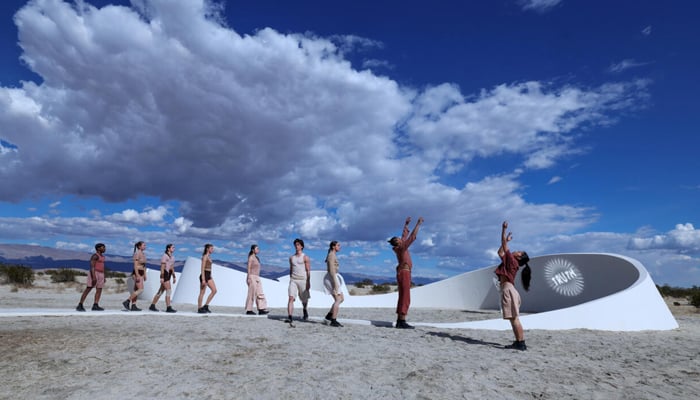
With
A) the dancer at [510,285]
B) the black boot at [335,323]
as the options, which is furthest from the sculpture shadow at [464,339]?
the black boot at [335,323]

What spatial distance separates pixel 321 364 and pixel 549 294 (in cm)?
1327

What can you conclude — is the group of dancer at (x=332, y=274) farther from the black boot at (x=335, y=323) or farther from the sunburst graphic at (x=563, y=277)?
the sunburst graphic at (x=563, y=277)

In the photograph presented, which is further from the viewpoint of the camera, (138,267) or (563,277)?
(563,277)

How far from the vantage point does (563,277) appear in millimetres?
15312

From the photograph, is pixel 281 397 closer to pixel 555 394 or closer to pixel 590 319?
pixel 555 394

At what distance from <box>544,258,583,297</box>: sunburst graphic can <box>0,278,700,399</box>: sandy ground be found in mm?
6976

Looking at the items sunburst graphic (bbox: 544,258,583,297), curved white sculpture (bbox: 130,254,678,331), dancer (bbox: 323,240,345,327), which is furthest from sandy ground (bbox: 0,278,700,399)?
sunburst graphic (bbox: 544,258,583,297)

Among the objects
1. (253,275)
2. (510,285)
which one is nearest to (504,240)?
(510,285)

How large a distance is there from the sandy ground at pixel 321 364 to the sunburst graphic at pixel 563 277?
6.98 metres

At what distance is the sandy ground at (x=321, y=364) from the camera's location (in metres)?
3.94

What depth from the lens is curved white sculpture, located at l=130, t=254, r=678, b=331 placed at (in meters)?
9.06

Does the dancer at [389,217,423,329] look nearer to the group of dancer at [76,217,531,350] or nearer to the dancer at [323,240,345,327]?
the group of dancer at [76,217,531,350]

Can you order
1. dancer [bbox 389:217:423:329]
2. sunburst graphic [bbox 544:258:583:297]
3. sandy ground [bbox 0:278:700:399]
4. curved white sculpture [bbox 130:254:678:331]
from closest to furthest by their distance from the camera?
sandy ground [bbox 0:278:700:399] < dancer [bbox 389:217:423:329] < curved white sculpture [bbox 130:254:678:331] < sunburst graphic [bbox 544:258:583:297]

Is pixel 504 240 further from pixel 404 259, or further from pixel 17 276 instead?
pixel 17 276
